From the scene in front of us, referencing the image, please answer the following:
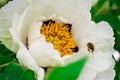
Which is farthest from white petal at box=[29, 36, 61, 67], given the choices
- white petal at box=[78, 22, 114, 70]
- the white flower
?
white petal at box=[78, 22, 114, 70]

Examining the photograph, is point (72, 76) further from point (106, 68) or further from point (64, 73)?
point (106, 68)

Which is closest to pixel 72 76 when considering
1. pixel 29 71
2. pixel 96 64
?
pixel 29 71

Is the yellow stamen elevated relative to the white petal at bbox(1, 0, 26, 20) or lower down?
lower down

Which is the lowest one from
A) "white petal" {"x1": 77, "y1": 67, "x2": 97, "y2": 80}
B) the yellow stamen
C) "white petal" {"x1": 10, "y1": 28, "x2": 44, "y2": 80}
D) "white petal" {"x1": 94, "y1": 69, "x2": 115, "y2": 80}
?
"white petal" {"x1": 94, "y1": 69, "x2": 115, "y2": 80}

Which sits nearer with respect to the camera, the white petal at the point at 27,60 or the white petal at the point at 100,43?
the white petal at the point at 27,60

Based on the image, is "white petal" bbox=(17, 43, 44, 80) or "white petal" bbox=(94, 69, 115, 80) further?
"white petal" bbox=(94, 69, 115, 80)

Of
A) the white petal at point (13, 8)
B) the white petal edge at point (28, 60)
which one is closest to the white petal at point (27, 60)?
the white petal edge at point (28, 60)

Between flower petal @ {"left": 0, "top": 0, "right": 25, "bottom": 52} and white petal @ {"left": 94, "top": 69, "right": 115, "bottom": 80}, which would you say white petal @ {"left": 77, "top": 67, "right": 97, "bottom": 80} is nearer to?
white petal @ {"left": 94, "top": 69, "right": 115, "bottom": 80}

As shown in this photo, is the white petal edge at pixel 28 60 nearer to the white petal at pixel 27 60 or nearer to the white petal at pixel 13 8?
the white petal at pixel 27 60
